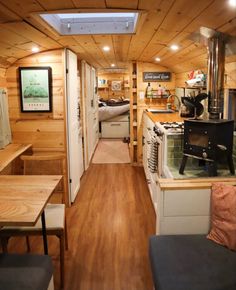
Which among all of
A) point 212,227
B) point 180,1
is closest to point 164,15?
point 180,1

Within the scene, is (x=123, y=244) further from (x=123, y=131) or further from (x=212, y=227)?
(x=123, y=131)

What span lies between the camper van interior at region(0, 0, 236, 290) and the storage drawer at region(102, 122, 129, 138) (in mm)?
3594

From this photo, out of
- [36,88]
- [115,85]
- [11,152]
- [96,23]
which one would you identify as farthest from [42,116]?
[115,85]

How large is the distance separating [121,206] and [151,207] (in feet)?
1.28

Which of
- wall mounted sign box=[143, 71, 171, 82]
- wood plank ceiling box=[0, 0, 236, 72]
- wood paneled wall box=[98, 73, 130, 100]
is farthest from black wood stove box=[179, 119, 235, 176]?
wood paneled wall box=[98, 73, 130, 100]

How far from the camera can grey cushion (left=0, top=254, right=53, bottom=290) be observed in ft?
5.14

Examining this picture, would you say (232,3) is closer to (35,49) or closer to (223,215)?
(223,215)

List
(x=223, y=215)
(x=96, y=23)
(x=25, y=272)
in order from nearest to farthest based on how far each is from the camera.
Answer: (x=25, y=272) < (x=223, y=215) < (x=96, y=23)

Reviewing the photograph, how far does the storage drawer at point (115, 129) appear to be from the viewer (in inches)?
315

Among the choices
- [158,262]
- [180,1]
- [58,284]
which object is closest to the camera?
[180,1]

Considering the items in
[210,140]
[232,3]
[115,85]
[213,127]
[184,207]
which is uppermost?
[115,85]

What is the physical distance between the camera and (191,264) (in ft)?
5.47

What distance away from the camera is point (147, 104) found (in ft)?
17.5

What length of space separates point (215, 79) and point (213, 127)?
0.50 m
